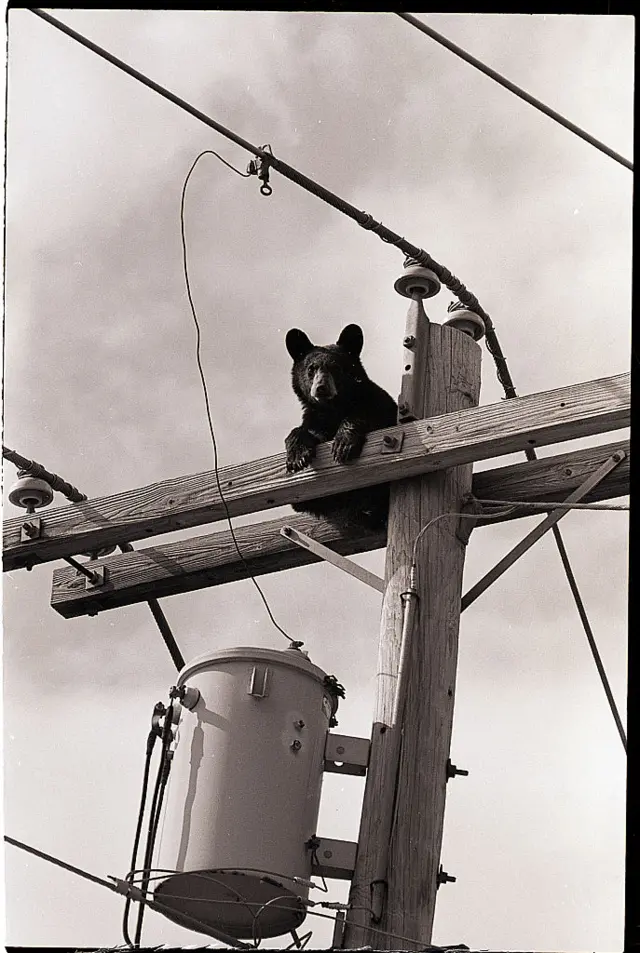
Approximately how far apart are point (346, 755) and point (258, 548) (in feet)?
4.70

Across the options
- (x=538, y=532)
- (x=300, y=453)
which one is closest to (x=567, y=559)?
(x=538, y=532)

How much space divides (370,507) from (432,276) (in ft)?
3.39

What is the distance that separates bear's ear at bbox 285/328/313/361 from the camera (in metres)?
6.70

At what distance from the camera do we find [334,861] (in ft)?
14.9

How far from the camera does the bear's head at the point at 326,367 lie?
6.18 metres

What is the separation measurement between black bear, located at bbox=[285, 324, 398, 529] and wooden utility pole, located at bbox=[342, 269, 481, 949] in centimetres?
29

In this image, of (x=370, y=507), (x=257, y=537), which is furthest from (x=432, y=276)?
(x=257, y=537)

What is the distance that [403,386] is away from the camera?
544 centimetres

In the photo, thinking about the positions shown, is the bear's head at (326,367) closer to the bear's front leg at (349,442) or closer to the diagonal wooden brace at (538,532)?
the bear's front leg at (349,442)

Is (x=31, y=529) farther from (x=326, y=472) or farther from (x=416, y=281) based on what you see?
(x=416, y=281)

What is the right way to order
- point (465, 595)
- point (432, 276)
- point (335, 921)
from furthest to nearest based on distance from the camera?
point (432, 276) → point (465, 595) → point (335, 921)

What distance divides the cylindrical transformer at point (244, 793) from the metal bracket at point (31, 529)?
1.35m

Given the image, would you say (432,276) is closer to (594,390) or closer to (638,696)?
(594,390)

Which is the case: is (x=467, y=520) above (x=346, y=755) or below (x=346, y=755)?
above
